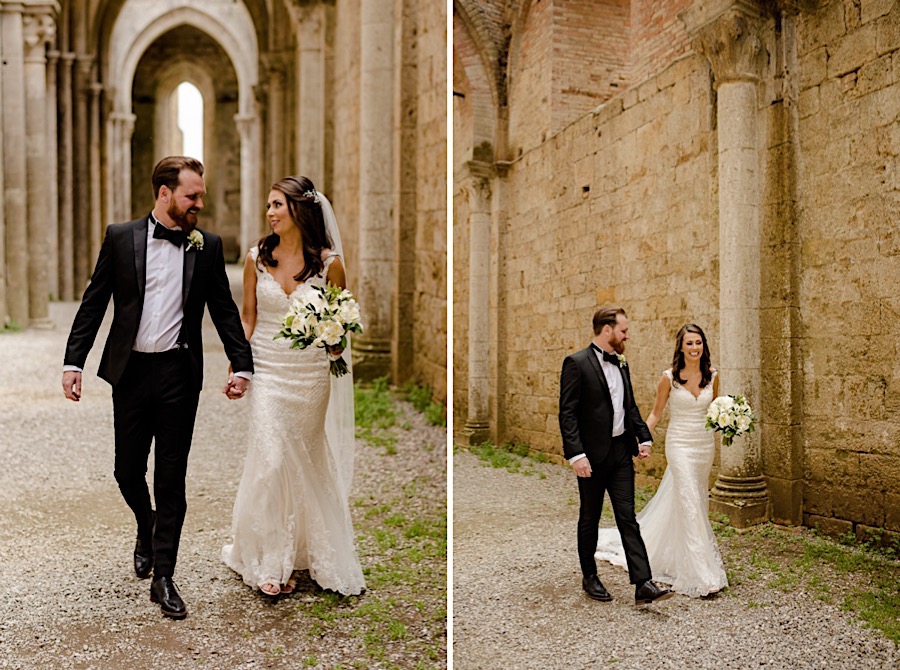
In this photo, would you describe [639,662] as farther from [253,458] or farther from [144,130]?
[144,130]

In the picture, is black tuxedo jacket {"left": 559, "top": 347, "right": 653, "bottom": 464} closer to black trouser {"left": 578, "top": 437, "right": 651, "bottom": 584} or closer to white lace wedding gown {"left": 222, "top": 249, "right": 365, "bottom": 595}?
black trouser {"left": 578, "top": 437, "right": 651, "bottom": 584}

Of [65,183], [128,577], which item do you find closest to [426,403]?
[128,577]

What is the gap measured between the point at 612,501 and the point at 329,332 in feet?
4.23

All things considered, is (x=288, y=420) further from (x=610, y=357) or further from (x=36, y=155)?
(x=36, y=155)

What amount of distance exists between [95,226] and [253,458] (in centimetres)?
1902

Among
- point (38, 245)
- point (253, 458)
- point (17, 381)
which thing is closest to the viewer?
point (253, 458)

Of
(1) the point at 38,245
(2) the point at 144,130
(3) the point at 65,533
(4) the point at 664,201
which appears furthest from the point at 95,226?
(4) the point at 664,201

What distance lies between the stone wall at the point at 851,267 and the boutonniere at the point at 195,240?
7.59 ft

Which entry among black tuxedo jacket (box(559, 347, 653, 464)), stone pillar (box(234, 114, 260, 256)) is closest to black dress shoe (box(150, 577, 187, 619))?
black tuxedo jacket (box(559, 347, 653, 464))

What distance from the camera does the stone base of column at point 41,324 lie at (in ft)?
45.2

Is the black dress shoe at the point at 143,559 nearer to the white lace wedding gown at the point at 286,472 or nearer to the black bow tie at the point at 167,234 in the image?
the white lace wedding gown at the point at 286,472

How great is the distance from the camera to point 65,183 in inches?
770

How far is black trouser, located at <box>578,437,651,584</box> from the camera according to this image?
10.2 feet

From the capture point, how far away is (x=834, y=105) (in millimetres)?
3234
